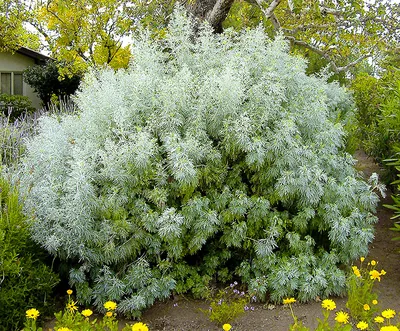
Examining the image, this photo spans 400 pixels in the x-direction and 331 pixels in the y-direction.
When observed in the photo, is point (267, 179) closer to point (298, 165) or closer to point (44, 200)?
point (298, 165)

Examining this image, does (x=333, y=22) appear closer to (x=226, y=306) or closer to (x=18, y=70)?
(x=226, y=306)

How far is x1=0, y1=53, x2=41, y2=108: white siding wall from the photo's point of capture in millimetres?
18438

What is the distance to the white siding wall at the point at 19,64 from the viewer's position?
18.4m

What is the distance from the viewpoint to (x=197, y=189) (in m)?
4.54

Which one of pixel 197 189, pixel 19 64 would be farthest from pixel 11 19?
pixel 197 189

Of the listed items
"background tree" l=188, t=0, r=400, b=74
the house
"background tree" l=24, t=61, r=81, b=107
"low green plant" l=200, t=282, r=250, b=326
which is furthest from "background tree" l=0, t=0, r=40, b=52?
"low green plant" l=200, t=282, r=250, b=326

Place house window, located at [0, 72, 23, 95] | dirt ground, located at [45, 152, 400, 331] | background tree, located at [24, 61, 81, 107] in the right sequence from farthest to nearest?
1. house window, located at [0, 72, 23, 95]
2. background tree, located at [24, 61, 81, 107]
3. dirt ground, located at [45, 152, 400, 331]

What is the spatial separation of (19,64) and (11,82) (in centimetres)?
75

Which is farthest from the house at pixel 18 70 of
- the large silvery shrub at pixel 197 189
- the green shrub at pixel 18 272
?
the green shrub at pixel 18 272

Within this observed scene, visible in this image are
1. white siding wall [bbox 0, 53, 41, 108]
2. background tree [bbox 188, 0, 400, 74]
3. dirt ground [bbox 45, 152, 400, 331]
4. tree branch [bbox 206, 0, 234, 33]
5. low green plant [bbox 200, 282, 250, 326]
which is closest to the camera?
low green plant [bbox 200, 282, 250, 326]

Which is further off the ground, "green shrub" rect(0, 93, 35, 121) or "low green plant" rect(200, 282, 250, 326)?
"low green plant" rect(200, 282, 250, 326)

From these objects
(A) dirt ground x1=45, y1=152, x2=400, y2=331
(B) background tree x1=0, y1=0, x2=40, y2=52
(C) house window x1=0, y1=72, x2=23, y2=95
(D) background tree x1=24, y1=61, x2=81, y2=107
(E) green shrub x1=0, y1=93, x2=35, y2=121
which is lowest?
(C) house window x1=0, y1=72, x2=23, y2=95

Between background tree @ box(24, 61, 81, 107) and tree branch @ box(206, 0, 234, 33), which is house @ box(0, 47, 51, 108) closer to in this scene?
background tree @ box(24, 61, 81, 107)

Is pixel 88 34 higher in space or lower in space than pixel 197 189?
lower
